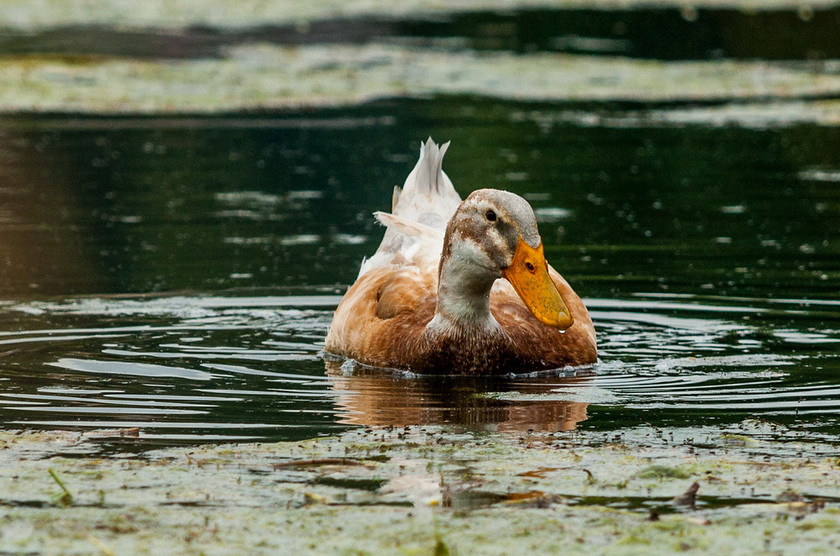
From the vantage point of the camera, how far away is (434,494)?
227 inches

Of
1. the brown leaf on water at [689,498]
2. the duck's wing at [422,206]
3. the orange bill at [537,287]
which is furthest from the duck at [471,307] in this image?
the brown leaf on water at [689,498]

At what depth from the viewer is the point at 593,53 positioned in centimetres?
2970

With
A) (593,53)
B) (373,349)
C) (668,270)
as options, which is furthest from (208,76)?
(373,349)

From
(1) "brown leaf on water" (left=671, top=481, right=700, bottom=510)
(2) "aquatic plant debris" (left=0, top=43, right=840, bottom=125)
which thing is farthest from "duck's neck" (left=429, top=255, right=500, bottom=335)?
(2) "aquatic plant debris" (left=0, top=43, right=840, bottom=125)

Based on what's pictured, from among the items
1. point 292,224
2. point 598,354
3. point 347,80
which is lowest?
point 598,354

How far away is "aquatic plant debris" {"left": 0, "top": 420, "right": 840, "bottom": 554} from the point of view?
5102mm

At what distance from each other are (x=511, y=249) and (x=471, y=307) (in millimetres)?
496

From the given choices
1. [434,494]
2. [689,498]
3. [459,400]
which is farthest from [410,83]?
[689,498]

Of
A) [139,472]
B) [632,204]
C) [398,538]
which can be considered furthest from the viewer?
[632,204]

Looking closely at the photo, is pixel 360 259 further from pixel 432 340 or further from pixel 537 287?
pixel 537 287

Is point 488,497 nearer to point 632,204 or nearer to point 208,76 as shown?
point 632,204

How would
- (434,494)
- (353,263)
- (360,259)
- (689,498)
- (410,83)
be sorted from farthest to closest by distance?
1. (410,83)
2. (360,259)
3. (353,263)
4. (434,494)
5. (689,498)

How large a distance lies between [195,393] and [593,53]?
22.5 metres

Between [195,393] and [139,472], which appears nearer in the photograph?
[139,472]
